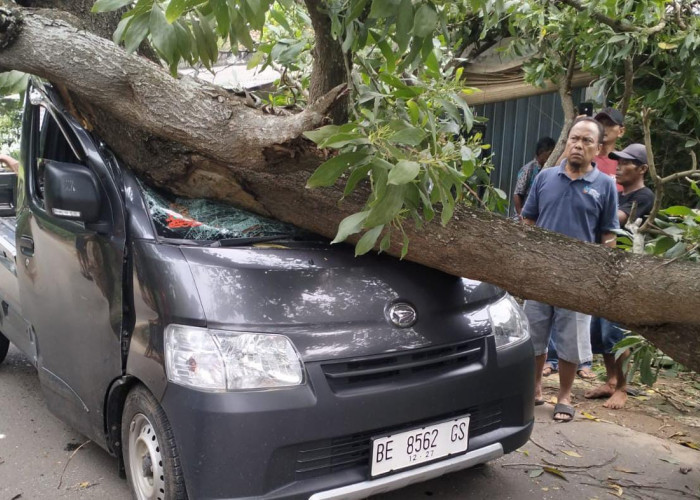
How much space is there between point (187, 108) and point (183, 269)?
30.7 inches

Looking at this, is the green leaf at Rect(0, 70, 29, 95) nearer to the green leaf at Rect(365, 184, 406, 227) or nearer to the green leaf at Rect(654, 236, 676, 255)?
the green leaf at Rect(365, 184, 406, 227)

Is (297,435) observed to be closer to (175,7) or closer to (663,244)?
(175,7)

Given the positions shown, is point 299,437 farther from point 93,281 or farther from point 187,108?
point 187,108

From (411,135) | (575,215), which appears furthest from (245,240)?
(575,215)

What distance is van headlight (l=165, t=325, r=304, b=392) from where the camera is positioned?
2.36 m

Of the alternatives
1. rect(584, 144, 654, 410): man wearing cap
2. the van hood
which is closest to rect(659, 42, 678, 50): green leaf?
rect(584, 144, 654, 410): man wearing cap

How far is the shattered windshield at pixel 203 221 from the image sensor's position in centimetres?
283

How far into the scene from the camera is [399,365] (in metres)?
2.61

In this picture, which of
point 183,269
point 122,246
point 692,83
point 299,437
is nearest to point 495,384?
point 299,437

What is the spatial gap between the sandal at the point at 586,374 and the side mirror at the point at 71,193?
3.86m

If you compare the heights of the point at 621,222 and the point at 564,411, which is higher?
the point at 621,222

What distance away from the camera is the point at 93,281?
2900 mm

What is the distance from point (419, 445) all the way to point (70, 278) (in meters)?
1.75

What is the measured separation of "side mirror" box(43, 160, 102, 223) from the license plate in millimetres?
1508
